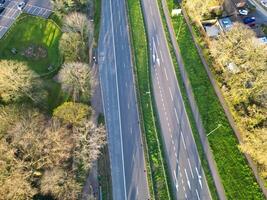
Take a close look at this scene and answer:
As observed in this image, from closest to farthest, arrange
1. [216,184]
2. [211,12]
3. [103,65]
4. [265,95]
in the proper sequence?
[216,184], [265,95], [103,65], [211,12]

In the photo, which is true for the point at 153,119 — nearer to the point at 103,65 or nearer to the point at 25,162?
the point at 103,65

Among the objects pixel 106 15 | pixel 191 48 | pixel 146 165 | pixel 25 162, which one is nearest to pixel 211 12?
pixel 191 48

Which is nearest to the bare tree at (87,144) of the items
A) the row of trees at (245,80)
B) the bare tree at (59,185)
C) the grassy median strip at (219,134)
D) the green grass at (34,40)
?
the bare tree at (59,185)

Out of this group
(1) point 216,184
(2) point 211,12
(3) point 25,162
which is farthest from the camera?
(2) point 211,12

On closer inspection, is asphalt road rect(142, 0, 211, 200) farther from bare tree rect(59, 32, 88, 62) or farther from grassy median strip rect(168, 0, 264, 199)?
bare tree rect(59, 32, 88, 62)

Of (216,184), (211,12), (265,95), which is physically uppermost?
(211,12)

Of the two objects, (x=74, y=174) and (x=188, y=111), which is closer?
(x=74, y=174)
